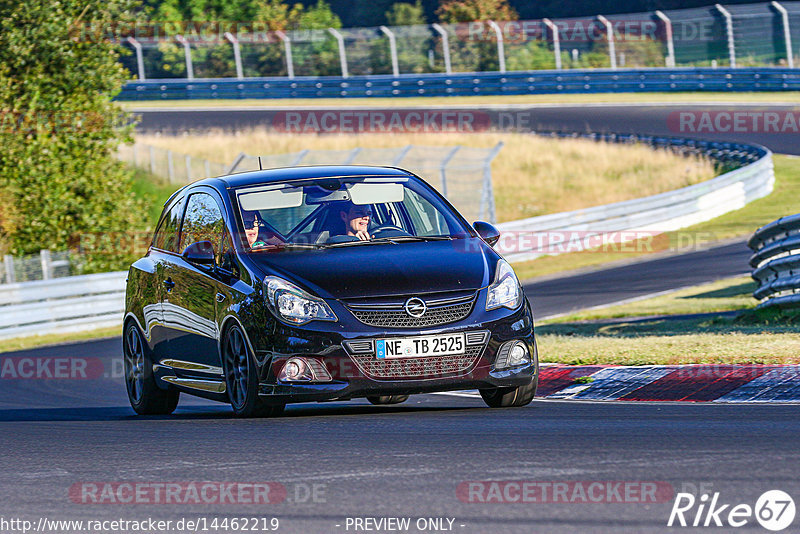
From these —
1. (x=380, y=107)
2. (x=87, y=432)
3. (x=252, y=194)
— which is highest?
(x=252, y=194)

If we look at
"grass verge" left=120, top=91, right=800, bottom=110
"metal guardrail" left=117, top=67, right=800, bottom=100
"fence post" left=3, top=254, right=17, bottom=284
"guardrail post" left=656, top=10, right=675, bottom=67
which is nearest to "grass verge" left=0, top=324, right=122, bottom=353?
"fence post" left=3, top=254, right=17, bottom=284

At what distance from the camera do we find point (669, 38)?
45875 millimetres

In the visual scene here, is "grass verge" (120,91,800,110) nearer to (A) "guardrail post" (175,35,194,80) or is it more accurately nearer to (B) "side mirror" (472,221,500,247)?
(A) "guardrail post" (175,35,194,80)

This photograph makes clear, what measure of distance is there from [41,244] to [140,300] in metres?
16.6

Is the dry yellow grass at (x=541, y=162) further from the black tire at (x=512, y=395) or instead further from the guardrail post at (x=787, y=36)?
the black tire at (x=512, y=395)

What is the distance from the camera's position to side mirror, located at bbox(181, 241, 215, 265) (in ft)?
28.3

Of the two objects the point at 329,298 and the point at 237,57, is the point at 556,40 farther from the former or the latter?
the point at 329,298

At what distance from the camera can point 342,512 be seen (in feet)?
16.9

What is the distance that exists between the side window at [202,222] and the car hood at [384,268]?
671mm

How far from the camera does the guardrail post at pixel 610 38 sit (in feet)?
152

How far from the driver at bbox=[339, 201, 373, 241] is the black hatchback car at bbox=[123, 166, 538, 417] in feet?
0.03

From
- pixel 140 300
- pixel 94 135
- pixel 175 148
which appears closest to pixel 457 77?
pixel 175 148

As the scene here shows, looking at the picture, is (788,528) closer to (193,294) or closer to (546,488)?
(546,488)

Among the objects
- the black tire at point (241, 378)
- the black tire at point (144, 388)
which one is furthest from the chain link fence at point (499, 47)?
the black tire at point (241, 378)
